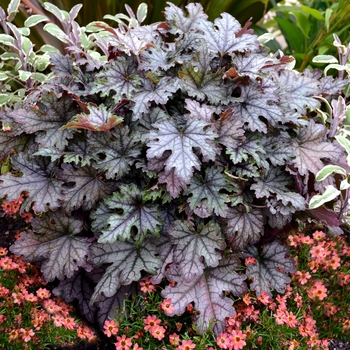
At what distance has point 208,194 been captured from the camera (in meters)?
1.82

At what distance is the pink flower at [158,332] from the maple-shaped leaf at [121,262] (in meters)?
0.19

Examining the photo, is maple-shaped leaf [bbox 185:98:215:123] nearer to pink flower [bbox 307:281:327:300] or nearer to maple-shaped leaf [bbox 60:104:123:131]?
maple-shaped leaf [bbox 60:104:123:131]

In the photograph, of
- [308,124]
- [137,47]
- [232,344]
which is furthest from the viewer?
[308,124]

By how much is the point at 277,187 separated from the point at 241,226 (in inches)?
8.9

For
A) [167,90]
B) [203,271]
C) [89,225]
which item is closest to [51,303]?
[89,225]

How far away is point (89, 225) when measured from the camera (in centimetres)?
208

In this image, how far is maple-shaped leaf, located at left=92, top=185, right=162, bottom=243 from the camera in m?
1.78

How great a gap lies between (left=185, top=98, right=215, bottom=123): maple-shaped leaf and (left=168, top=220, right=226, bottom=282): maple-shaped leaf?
41cm

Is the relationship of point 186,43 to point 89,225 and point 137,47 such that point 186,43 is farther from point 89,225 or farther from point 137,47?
point 89,225

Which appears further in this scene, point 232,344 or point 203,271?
point 203,271

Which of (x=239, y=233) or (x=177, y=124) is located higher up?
(x=177, y=124)

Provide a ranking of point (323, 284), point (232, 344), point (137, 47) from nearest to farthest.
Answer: point (232, 344), point (137, 47), point (323, 284)

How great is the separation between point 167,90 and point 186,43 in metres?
0.29

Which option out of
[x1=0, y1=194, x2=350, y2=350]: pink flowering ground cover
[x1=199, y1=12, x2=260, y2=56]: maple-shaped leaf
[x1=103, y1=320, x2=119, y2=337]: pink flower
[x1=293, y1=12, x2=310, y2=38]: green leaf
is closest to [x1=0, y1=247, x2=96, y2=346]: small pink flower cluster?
[x1=0, y1=194, x2=350, y2=350]: pink flowering ground cover
